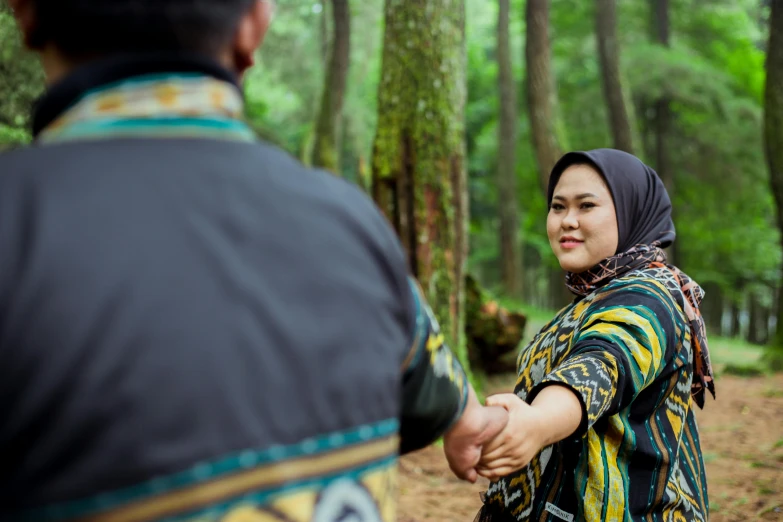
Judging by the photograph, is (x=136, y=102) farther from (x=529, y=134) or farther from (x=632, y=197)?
(x=529, y=134)

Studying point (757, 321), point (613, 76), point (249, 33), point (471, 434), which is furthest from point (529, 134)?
point (757, 321)

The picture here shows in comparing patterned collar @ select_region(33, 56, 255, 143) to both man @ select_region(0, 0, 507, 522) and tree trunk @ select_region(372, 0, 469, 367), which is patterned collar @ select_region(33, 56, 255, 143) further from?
tree trunk @ select_region(372, 0, 469, 367)

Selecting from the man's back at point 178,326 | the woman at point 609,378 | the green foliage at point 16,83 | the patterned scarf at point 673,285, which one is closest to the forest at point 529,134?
the green foliage at point 16,83

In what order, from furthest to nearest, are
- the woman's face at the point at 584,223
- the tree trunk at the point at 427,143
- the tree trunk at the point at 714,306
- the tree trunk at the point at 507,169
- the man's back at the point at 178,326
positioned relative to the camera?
the tree trunk at the point at 714,306 → the tree trunk at the point at 507,169 → the tree trunk at the point at 427,143 → the woman's face at the point at 584,223 → the man's back at the point at 178,326

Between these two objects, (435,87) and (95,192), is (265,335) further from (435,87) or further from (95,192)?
(435,87)

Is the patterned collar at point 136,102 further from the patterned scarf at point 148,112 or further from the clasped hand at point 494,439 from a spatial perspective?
the clasped hand at point 494,439

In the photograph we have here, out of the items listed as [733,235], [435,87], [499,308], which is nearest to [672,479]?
[435,87]

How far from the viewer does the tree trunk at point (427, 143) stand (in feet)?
20.8

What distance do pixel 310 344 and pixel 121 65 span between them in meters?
0.49

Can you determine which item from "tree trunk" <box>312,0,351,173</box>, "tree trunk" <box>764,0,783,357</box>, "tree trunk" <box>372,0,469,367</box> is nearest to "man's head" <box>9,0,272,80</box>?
"tree trunk" <box>372,0,469,367</box>

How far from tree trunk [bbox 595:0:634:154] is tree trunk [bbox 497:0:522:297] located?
16.3 feet

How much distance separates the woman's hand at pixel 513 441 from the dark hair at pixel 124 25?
3.95ft

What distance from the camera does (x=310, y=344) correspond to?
1116mm

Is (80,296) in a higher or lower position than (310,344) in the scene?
higher
